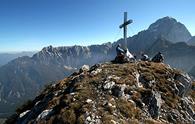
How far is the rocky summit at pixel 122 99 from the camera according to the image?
3331 cm

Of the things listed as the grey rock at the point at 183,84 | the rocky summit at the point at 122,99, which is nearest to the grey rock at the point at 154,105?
the rocky summit at the point at 122,99

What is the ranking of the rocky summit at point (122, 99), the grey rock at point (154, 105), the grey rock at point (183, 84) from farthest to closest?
the grey rock at point (183, 84) < the grey rock at point (154, 105) < the rocky summit at point (122, 99)

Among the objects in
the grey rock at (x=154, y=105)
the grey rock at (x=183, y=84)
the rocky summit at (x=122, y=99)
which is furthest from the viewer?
Result: the grey rock at (x=183, y=84)

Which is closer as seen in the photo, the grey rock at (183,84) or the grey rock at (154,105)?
the grey rock at (154,105)

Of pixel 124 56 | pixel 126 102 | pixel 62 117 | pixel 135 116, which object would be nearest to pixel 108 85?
pixel 126 102

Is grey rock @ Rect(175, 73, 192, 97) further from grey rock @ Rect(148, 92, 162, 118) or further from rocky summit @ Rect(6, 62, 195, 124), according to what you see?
grey rock @ Rect(148, 92, 162, 118)

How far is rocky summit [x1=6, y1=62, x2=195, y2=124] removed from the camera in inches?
1312

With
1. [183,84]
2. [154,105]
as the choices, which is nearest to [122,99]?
[154,105]

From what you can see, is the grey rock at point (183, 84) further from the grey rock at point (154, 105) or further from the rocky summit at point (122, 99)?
the grey rock at point (154, 105)

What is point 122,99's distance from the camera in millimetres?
37562

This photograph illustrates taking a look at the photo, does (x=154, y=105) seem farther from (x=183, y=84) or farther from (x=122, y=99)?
(x=183, y=84)

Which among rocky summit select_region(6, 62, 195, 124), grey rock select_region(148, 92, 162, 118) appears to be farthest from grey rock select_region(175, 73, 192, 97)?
grey rock select_region(148, 92, 162, 118)

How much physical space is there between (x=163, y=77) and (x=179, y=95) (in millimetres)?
4390

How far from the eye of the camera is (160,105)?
3966cm
